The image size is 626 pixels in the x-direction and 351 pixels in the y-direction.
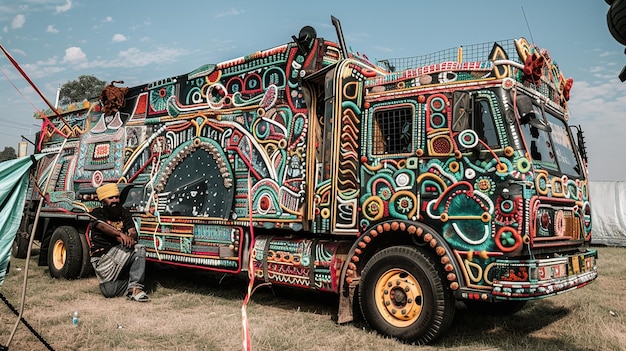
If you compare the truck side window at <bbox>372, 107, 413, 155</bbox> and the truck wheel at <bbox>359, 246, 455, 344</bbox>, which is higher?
the truck side window at <bbox>372, 107, 413, 155</bbox>

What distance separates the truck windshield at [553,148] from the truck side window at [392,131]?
45.9 inches

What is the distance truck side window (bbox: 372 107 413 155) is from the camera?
18.7ft

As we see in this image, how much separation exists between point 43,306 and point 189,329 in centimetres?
241

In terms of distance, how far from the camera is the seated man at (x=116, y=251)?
24.7ft

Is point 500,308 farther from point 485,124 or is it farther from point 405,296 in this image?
point 485,124

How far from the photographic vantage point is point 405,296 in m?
5.35

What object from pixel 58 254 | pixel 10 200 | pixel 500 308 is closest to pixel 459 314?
pixel 500 308

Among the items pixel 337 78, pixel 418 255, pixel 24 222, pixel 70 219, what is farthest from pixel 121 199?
pixel 418 255

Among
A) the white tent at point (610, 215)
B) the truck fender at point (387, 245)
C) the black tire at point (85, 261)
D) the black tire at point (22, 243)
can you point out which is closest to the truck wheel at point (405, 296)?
the truck fender at point (387, 245)

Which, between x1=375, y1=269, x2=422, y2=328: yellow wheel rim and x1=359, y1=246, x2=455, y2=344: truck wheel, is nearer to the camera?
x1=359, y1=246, x2=455, y2=344: truck wheel

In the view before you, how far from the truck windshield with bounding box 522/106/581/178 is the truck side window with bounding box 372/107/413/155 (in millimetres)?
1167

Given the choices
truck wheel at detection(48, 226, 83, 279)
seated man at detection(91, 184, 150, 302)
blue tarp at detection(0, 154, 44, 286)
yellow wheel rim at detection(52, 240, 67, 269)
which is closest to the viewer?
blue tarp at detection(0, 154, 44, 286)

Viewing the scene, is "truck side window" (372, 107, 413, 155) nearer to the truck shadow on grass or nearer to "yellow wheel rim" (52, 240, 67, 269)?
the truck shadow on grass

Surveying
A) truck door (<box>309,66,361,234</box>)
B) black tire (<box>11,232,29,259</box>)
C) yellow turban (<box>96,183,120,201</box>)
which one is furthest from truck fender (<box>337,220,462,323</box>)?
black tire (<box>11,232,29,259</box>)
